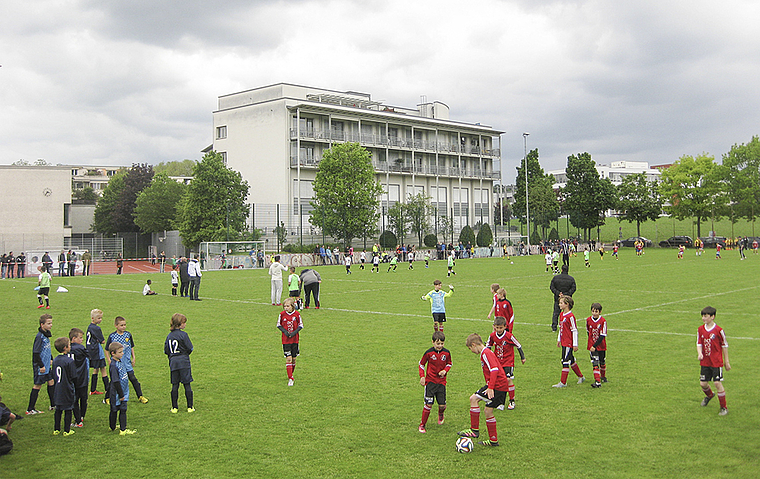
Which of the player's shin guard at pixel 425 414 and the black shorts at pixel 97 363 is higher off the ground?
the black shorts at pixel 97 363

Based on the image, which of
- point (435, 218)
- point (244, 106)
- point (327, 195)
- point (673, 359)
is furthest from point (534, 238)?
point (673, 359)

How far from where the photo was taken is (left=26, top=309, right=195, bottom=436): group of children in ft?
27.0

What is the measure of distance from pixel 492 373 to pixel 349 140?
70.7 metres

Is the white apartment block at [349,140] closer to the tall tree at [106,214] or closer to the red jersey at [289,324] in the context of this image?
the tall tree at [106,214]

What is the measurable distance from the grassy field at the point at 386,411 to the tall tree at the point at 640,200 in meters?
69.7

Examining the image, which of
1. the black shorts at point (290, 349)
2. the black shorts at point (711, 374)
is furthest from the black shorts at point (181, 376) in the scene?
the black shorts at point (711, 374)

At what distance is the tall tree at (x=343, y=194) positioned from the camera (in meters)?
64.8

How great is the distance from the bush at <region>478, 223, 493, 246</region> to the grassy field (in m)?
61.4

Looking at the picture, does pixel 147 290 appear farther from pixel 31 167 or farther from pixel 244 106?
pixel 244 106

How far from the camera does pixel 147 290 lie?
28.6m

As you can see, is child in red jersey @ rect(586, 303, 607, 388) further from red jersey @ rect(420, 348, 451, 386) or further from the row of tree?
the row of tree


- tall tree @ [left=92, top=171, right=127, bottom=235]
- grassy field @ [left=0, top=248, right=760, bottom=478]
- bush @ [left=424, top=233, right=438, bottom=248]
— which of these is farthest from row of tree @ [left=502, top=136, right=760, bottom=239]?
grassy field @ [left=0, top=248, right=760, bottom=478]

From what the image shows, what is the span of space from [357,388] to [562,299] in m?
3.83

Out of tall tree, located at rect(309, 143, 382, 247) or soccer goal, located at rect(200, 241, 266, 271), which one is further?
tall tree, located at rect(309, 143, 382, 247)
